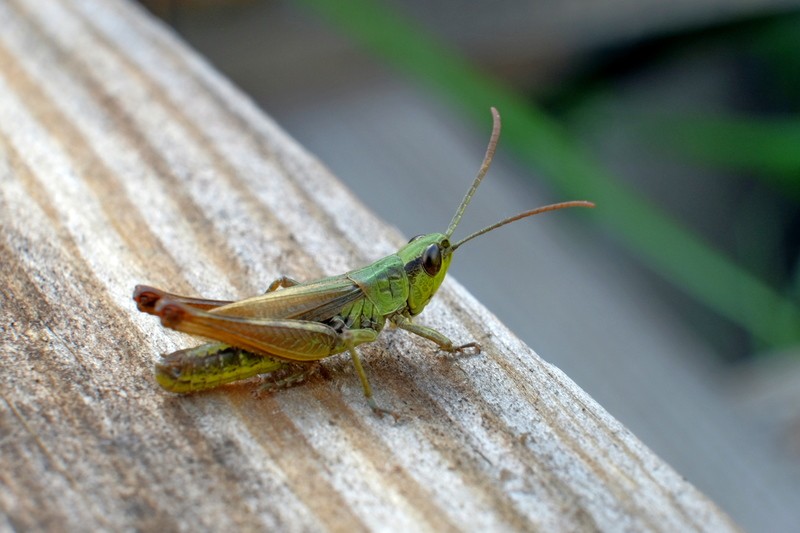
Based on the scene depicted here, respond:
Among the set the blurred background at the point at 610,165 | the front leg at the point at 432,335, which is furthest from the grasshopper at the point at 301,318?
the blurred background at the point at 610,165

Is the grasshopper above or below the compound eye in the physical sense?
below

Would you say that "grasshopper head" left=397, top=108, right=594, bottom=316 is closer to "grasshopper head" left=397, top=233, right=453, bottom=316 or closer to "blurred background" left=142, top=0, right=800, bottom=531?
"grasshopper head" left=397, top=233, right=453, bottom=316

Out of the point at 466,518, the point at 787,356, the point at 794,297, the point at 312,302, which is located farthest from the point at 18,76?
the point at 794,297

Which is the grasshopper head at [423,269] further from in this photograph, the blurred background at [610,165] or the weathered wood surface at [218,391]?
the blurred background at [610,165]

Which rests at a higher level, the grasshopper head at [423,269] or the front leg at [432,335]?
the grasshopper head at [423,269]

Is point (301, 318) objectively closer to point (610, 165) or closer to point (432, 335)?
point (432, 335)

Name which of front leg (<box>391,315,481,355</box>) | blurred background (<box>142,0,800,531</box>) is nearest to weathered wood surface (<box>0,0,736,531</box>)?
front leg (<box>391,315,481,355</box>)
